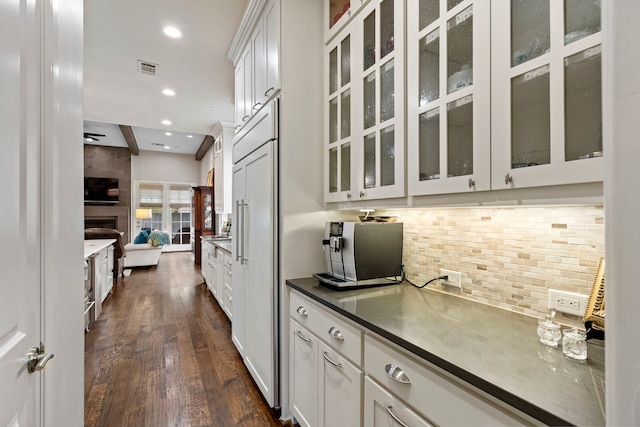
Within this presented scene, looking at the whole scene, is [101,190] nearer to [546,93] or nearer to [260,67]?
[260,67]

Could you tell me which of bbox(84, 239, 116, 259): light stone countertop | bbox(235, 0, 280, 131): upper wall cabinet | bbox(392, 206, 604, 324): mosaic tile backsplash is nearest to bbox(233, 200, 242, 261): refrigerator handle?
bbox(235, 0, 280, 131): upper wall cabinet

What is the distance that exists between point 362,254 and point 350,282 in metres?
0.17

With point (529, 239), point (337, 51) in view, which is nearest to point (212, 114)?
point (337, 51)

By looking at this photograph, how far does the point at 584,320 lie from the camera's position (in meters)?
1.03

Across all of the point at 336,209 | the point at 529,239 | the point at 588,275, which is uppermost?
the point at 336,209

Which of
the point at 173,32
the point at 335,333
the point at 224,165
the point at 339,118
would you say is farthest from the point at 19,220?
the point at 224,165

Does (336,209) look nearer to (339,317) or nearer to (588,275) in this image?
(339,317)

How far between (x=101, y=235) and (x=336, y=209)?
5.47 m

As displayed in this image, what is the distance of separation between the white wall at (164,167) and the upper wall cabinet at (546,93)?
1058 centimetres

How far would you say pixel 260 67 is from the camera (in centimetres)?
232

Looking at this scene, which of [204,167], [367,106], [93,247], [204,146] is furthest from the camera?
[204,167]

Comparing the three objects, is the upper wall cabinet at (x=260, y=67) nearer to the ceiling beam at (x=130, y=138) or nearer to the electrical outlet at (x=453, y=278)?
the electrical outlet at (x=453, y=278)

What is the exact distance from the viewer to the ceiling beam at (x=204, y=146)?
7775 millimetres

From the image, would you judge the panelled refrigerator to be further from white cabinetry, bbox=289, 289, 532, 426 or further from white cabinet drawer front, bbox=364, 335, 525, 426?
white cabinet drawer front, bbox=364, 335, 525, 426
